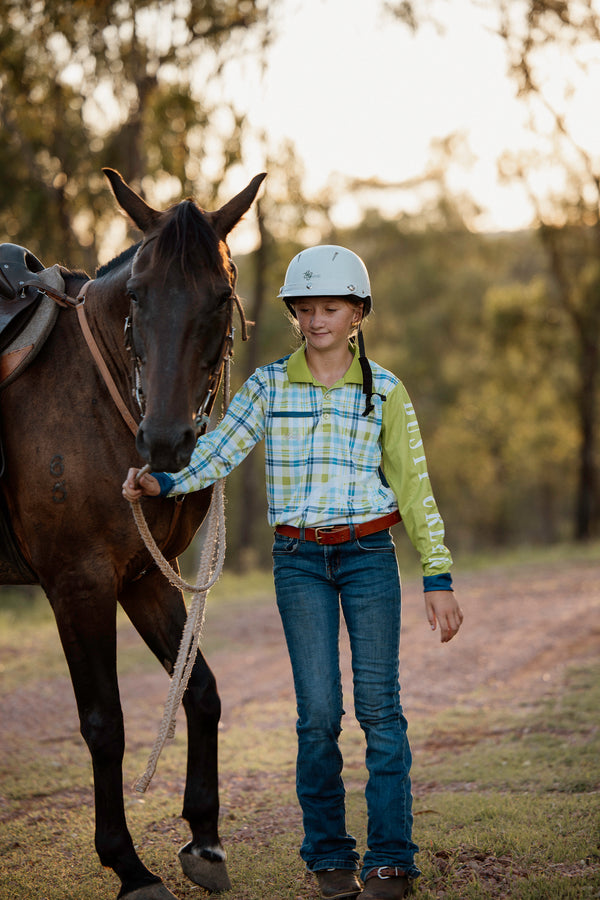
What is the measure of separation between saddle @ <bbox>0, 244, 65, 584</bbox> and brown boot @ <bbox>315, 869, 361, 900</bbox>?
1.63 meters

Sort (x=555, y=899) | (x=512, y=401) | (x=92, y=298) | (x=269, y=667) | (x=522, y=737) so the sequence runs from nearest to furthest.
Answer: (x=555, y=899) < (x=92, y=298) < (x=522, y=737) < (x=269, y=667) < (x=512, y=401)

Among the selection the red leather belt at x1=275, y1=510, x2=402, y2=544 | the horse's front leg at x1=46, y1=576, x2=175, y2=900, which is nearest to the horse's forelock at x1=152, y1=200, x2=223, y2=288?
the red leather belt at x1=275, y1=510, x2=402, y2=544

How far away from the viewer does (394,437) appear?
10.3 ft


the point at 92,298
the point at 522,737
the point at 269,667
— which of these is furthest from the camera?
the point at 269,667

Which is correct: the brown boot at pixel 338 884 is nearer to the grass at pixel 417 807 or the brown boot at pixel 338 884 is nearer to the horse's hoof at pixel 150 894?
the grass at pixel 417 807

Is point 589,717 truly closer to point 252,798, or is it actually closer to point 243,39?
point 252,798

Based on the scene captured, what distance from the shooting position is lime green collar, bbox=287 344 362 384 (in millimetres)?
3184

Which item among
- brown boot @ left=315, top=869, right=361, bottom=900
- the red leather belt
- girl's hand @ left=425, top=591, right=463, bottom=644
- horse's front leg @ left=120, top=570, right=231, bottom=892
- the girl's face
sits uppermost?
the girl's face

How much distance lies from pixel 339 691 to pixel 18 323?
1862 millimetres

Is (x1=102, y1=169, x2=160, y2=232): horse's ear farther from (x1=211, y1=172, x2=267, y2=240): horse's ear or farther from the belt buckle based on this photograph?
the belt buckle

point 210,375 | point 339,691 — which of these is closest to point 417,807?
point 339,691

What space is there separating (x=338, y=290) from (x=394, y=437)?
0.55m

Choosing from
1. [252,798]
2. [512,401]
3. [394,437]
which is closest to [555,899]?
[394,437]

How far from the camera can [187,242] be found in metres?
3.01
